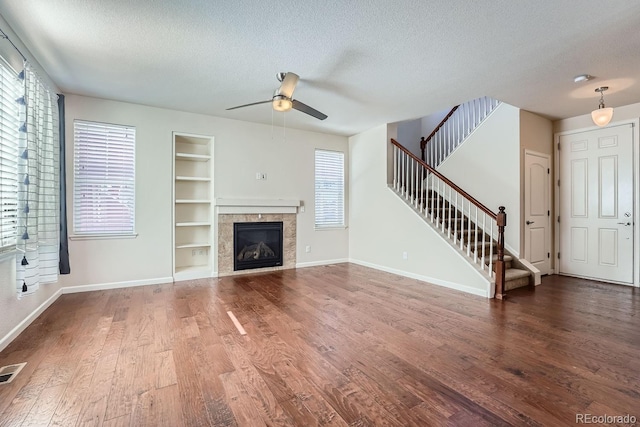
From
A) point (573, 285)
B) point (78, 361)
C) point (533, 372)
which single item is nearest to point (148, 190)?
point (78, 361)

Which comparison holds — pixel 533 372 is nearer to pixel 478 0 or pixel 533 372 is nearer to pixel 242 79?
pixel 478 0

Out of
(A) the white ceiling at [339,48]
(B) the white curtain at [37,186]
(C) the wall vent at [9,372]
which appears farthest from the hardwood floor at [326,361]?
(A) the white ceiling at [339,48]

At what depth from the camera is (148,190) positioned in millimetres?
4539

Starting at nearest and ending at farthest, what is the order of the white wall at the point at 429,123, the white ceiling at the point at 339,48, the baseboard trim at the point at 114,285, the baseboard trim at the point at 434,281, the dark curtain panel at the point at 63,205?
1. the white ceiling at the point at 339,48
2. the dark curtain panel at the point at 63,205
3. the baseboard trim at the point at 434,281
4. the baseboard trim at the point at 114,285
5. the white wall at the point at 429,123

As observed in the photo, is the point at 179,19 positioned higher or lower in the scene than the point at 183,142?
higher

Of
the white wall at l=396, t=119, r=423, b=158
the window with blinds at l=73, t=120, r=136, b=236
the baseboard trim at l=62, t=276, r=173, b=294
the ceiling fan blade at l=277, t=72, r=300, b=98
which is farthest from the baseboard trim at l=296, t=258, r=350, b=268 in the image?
the ceiling fan blade at l=277, t=72, r=300, b=98

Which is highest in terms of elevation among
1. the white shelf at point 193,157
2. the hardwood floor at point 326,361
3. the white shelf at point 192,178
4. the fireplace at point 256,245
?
the white shelf at point 193,157

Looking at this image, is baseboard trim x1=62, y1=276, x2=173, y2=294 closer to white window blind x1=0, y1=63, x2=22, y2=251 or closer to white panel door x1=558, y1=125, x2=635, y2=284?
white window blind x1=0, y1=63, x2=22, y2=251

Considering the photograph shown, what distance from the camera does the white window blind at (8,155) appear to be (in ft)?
7.82

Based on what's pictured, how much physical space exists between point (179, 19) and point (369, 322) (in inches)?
127

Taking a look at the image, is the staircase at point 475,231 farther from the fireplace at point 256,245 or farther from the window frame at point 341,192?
the fireplace at point 256,245

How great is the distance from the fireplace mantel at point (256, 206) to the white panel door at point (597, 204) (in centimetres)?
482

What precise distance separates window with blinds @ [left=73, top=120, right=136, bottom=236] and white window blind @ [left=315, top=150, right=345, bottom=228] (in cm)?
325

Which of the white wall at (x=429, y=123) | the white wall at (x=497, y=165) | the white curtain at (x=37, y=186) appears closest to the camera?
the white curtain at (x=37, y=186)
